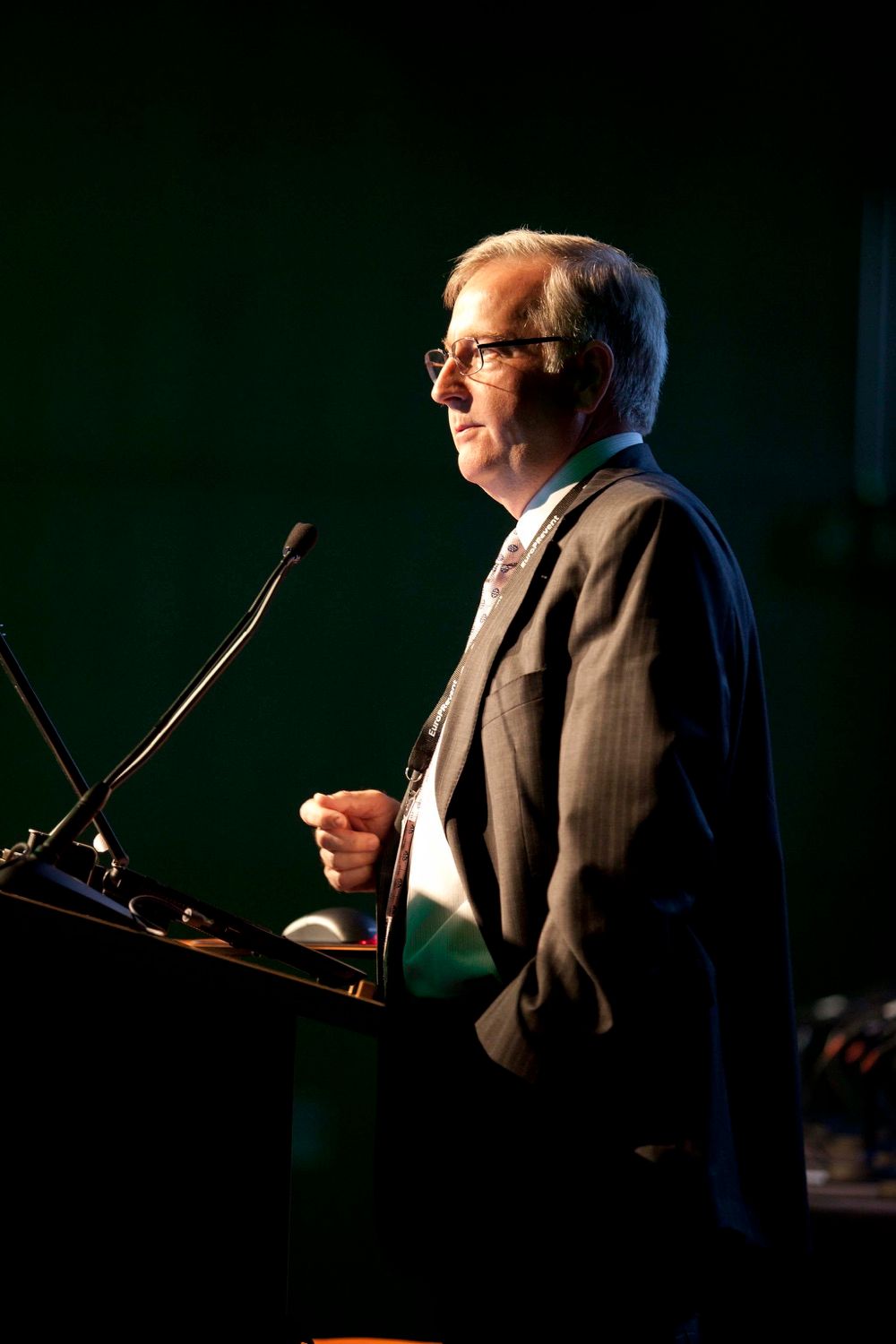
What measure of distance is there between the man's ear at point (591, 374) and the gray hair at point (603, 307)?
13 mm

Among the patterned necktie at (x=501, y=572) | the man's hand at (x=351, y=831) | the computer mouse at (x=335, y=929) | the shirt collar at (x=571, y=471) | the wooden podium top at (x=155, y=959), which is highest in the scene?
the shirt collar at (x=571, y=471)

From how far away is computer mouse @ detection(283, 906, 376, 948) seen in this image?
1729 millimetres

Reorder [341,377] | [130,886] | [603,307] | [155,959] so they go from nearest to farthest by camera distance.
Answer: [155,959], [130,886], [603,307], [341,377]

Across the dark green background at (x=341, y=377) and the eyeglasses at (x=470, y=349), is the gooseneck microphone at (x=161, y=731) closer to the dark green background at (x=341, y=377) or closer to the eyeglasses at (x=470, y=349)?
the eyeglasses at (x=470, y=349)

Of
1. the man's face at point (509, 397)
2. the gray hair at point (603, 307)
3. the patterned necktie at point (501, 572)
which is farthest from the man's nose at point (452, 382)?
the patterned necktie at point (501, 572)

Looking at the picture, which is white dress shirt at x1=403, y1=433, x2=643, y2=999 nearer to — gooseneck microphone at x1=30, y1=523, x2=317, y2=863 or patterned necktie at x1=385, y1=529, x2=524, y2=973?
patterned necktie at x1=385, y1=529, x2=524, y2=973

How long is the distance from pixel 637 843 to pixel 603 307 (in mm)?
817

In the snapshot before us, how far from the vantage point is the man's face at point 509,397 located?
5.60 ft

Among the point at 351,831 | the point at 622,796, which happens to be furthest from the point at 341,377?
the point at 622,796

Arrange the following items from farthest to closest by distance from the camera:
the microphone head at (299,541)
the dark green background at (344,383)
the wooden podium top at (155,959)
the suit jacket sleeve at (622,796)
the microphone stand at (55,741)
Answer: the dark green background at (344,383), the microphone head at (299,541), the microphone stand at (55,741), the suit jacket sleeve at (622,796), the wooden podium top at (155,959)

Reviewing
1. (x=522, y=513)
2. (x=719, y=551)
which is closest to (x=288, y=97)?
(x=522, y=513)

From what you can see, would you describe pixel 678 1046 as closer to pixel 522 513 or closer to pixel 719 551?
pixel 719 551

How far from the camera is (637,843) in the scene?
123cm

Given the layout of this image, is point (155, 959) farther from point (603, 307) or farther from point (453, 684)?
point (603, 307)
